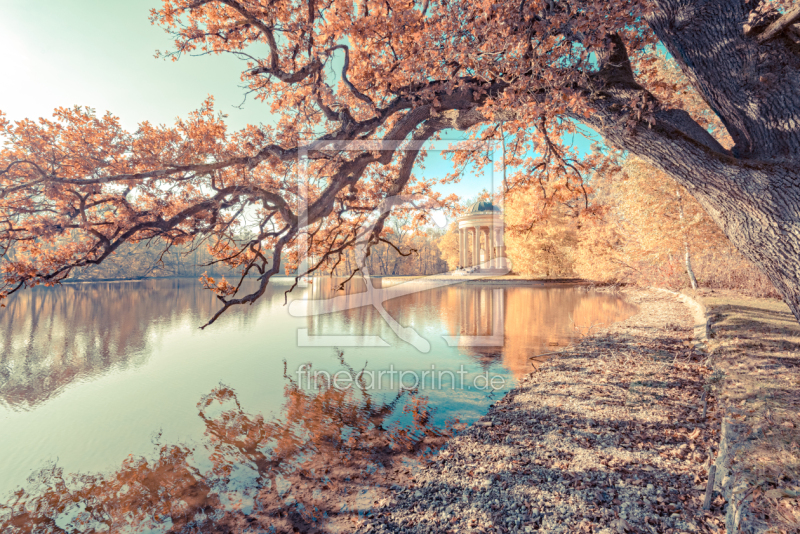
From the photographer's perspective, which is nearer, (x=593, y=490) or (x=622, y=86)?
(x=593, y=490)

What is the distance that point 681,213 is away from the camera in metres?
13.5

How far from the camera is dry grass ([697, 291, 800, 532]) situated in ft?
7.45

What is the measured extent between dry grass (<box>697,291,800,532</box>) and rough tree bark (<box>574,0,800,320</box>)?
114 centimetres

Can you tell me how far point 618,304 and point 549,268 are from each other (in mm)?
14884

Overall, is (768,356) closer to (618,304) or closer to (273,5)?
(273,5)

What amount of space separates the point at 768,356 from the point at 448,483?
18.4 feet

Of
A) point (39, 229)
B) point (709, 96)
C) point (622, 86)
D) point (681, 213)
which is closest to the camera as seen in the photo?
point (709, 96)

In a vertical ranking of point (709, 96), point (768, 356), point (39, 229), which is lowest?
point (768, 356)

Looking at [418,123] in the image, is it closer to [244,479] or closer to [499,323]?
[244,479]

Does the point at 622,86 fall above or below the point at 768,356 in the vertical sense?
above

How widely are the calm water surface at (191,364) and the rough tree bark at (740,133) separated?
15.1 ft

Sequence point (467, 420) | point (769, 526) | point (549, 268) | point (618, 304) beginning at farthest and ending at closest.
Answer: point (549, 268), point (618, 304), point (467, 420), point (769, 526)

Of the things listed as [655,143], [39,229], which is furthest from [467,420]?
[39,229]

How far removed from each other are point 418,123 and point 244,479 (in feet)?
18.7
